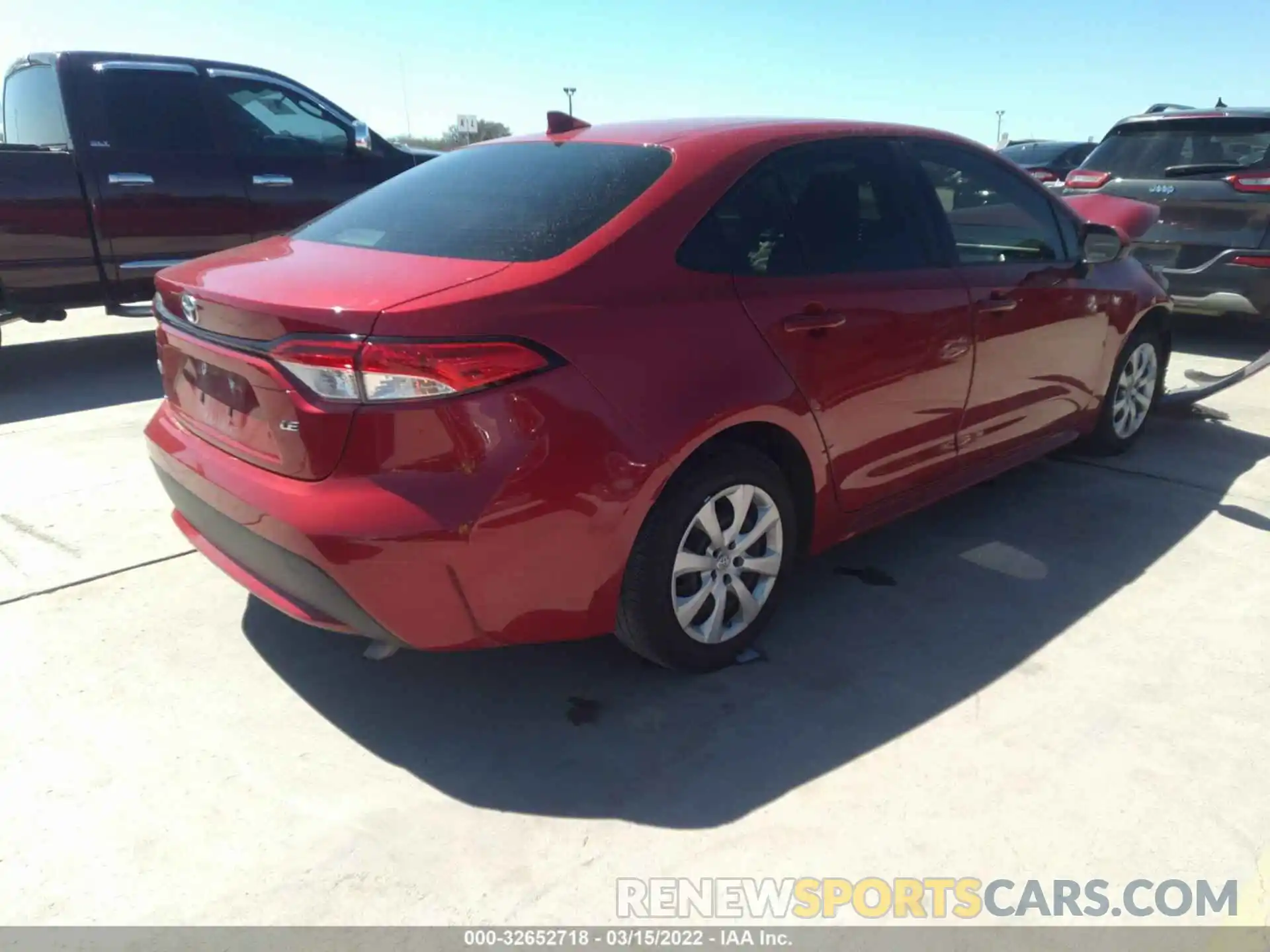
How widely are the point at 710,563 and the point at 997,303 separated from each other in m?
1.64

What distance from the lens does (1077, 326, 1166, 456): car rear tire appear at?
4625mm

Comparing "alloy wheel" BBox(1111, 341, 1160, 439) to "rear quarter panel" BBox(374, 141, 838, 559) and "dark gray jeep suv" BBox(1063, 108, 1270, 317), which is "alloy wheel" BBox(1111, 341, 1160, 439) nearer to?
"dark gray jeep suv" BBox(1063, 108, 1270, 317)

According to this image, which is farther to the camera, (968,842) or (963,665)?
(963,665)

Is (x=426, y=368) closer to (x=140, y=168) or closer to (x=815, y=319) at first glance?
(x=815, y=319)

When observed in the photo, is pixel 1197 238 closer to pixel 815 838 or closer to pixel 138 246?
pixel 815 838

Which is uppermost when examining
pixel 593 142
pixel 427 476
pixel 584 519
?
pixel 593 142

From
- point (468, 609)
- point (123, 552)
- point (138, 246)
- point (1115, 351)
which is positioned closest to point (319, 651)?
point (468, 609)

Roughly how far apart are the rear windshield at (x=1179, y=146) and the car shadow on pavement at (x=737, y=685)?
4.33 meters

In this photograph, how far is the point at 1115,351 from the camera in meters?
4.48

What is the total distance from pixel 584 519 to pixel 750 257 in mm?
959

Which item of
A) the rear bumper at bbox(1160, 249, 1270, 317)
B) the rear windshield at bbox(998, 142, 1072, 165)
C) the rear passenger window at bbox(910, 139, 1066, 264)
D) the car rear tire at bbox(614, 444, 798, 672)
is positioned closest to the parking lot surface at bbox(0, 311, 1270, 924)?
the car rear tire at bbox(614, 444, 798, 672)

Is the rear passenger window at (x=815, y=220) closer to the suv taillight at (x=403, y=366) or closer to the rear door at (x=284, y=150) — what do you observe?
the suv taillight at (x=403, y=366)

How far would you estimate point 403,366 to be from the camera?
2.15 meters

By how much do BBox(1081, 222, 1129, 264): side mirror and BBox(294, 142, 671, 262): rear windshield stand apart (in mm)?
2327
